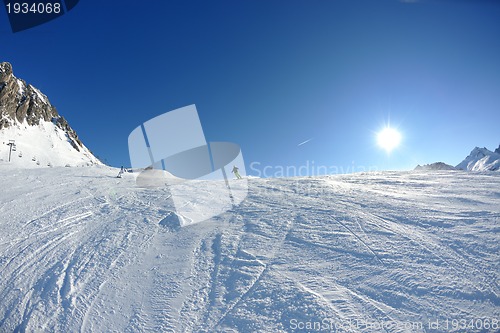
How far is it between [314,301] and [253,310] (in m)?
0.92

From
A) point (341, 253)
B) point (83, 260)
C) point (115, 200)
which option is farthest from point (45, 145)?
point (341, 253)

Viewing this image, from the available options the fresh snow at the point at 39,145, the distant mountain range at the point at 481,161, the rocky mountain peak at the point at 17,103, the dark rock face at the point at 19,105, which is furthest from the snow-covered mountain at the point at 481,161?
the rocky mountain peak at the point at 17,103

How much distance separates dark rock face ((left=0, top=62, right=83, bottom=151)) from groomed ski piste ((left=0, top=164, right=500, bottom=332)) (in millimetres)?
58659

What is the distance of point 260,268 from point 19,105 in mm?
74477

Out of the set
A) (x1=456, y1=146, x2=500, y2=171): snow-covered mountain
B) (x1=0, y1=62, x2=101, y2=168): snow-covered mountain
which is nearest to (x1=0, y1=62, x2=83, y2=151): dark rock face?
(x1=0, y1=62, x2=101, y2=168): snow-covered mountain

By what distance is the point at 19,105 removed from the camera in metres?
58.2

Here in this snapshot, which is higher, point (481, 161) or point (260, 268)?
point (481, 161)

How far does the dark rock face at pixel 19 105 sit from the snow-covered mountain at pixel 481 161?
162 metres

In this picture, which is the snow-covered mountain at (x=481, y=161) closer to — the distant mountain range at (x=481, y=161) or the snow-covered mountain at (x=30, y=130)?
the distant mountain range at (x=481, y=161)

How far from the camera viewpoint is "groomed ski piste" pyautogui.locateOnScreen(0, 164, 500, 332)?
150 inches

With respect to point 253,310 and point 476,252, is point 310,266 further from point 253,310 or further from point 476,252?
point 476,252

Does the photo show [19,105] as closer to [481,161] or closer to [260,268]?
[260,268]

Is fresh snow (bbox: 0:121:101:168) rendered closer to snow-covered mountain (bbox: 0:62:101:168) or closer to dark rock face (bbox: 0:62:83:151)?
snow-covered mountain (bbox: 0:62:101:168)

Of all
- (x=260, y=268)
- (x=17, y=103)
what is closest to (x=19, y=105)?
(x=17, y=103)
